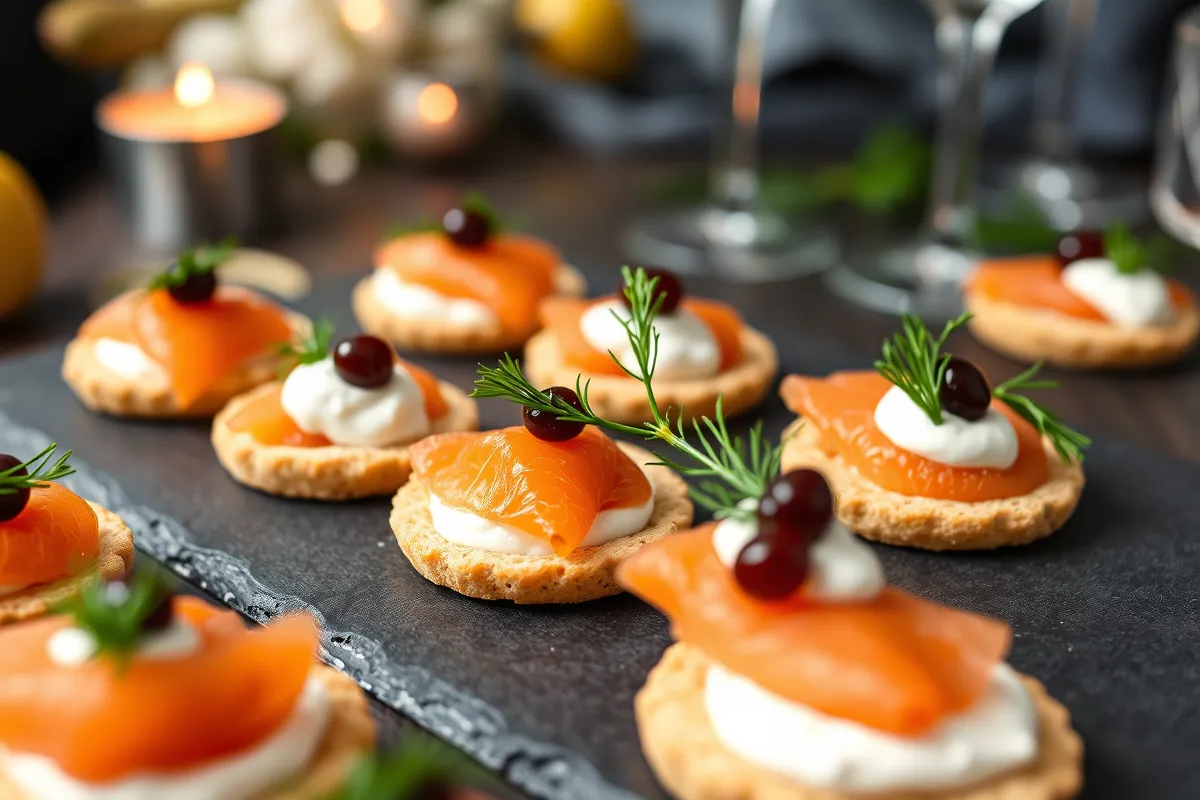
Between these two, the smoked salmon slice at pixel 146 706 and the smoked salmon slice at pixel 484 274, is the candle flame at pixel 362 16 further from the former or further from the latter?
the smoked salmon slice at pixel 146 706

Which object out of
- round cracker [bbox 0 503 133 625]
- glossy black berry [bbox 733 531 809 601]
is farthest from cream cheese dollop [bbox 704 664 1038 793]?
round cracker [bbox 0 503 133 625]

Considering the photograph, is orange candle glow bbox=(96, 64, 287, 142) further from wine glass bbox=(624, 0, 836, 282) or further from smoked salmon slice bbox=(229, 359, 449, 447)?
smoked salmon slice bbox=(229, 359, 449, 447)

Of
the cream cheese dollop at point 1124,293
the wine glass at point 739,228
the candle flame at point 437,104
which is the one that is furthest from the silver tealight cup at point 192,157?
the cream cheese dollop at point 1124,293

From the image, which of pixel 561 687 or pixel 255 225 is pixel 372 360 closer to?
pixel 561 687

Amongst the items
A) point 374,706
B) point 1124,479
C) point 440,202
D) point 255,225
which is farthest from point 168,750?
point 440,202

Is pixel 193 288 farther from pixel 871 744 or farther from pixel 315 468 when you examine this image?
pixel 871 744

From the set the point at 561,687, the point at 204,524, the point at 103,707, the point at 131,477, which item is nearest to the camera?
the point at 103,707
